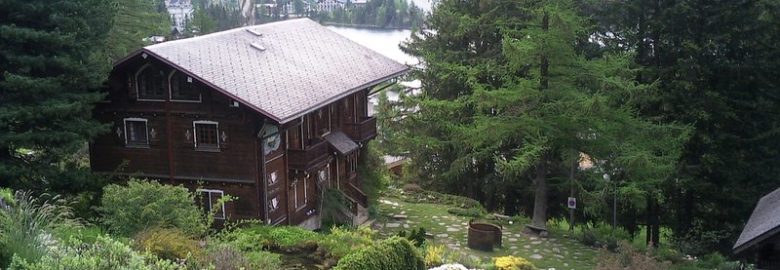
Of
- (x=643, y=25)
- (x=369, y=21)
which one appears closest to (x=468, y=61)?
(x=643, y=25)

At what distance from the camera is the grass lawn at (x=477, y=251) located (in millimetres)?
19625

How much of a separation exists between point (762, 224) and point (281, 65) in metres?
13.7

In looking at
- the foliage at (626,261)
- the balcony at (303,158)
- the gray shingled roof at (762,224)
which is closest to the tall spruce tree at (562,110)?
the gray shingled roof at (762,224)

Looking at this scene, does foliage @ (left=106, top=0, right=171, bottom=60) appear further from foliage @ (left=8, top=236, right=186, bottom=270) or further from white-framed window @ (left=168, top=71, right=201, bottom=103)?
foliage @ (left=8, top=236, right=186, bottom=270)

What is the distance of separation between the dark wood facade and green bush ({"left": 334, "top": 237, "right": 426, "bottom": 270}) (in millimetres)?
8687

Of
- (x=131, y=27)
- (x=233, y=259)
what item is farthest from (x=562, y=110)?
(x=131, y=27)

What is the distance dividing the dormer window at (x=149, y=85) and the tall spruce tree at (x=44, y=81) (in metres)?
1.71

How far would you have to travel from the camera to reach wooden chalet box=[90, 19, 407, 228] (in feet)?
61.4

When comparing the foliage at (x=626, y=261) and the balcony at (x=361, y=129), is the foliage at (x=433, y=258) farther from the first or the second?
the balcony at (x=361, y=129)

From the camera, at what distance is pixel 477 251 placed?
66.0ft

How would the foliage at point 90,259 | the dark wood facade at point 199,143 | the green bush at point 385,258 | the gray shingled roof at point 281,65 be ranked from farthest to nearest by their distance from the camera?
the dark wood facade at point 199,143, the gray shingled roof at point 281,65, the green bush at point 385,258, the foliage at point 90,259

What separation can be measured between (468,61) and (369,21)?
1751 inches

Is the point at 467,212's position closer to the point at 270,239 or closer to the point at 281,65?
the point at 281,65

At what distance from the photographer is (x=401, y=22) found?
6656cm
